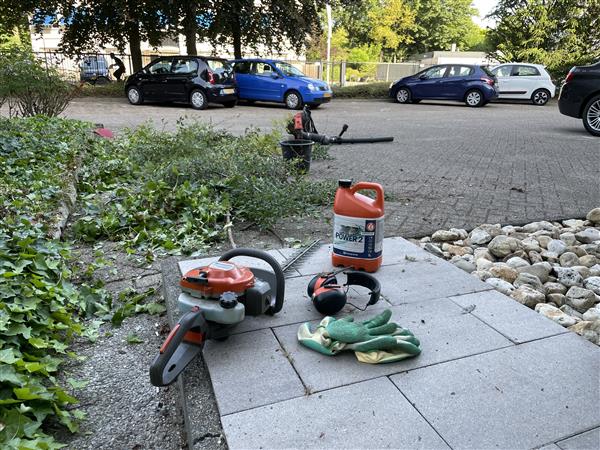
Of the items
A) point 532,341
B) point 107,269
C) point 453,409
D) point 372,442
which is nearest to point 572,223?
point 532,341

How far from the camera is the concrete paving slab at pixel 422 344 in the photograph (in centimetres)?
212

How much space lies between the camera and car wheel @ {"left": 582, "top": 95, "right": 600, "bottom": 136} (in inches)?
390

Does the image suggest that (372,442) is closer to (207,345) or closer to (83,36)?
(207,345)

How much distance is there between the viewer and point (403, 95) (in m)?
19.3

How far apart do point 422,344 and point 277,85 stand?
14.9 metres

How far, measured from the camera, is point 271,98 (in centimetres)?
1648

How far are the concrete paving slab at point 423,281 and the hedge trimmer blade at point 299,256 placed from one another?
1.92 feet

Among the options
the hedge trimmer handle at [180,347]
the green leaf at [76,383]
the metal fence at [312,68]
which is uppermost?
the metal fence at [312,68]

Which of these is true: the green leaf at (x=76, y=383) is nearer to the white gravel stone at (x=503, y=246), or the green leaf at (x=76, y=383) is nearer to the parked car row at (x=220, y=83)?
the white gravel stone at (x=503, y=246)

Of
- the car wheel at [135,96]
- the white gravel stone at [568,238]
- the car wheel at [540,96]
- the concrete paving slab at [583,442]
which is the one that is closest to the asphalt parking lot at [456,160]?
the white gravel stone at [568,238]

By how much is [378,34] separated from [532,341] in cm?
4726

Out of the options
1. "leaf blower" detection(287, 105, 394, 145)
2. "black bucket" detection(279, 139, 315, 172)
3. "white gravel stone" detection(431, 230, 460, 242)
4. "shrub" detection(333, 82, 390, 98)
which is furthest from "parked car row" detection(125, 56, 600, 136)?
"white gravel stone" detection(431, 230, 460, 242)

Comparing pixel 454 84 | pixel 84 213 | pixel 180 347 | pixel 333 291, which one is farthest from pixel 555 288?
pixel 454 84

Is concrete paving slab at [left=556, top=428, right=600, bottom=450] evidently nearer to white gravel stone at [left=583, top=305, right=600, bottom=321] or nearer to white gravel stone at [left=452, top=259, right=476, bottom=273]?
white gravel stone at [left=583, top=305, right=600, bottom=321]
